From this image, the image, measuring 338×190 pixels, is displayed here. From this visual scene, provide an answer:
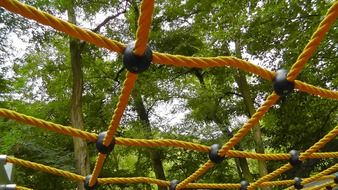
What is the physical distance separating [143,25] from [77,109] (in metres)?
4.55

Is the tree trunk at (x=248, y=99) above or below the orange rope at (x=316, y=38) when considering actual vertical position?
above

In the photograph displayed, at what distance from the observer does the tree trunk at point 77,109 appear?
4742 millimetres

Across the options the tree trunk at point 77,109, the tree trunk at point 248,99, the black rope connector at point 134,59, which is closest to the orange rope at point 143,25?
the black rope connector at point 134,59

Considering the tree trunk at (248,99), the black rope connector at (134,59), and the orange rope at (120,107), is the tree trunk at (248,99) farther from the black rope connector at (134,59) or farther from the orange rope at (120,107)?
the black rope connector at (134,59)

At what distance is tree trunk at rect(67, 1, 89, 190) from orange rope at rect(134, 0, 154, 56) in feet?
13.3

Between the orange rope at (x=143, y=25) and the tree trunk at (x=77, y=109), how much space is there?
4.06m

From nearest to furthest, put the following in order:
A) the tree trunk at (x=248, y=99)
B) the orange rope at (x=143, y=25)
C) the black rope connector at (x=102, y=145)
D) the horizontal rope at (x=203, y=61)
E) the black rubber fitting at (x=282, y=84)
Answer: the orange rope at (x=143, y=25) → the horizontal rope at (x=203, y=61) → the black rubber fitting at (x=282, y=84) → the black rope connector at (x=102, y=145) → the tree trunk at (x=248, y=99)

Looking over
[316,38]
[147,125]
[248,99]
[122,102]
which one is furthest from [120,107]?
[248,99]

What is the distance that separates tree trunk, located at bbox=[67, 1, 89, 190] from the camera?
15.6ft

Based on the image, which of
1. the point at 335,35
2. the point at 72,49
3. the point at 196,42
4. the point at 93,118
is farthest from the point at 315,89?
the point at 93,118

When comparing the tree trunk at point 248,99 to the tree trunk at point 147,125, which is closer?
the tree trunk at point 248,99

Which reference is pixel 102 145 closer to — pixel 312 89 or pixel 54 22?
pixel 54 22

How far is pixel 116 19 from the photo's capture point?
6.39 metres

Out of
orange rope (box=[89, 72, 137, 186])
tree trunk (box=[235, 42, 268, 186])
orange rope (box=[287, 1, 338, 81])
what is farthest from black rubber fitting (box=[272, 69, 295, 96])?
tree trunk (box=[235, 42, 268, 186])
